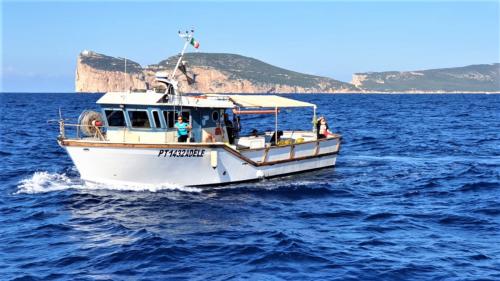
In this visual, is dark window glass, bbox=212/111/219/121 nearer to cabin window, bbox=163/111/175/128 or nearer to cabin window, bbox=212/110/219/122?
cabin window, bbox=212/110/219/122

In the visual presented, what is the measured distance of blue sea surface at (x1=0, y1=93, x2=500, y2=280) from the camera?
13.5 meters

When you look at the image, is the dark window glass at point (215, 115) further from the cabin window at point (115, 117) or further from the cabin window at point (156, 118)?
the cabin window at point (115, 117)

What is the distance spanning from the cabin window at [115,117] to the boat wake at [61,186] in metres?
2.38

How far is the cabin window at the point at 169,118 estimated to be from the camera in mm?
22406

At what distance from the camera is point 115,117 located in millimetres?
22797

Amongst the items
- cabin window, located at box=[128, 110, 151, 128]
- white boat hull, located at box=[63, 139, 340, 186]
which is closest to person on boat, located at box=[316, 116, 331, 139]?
white boat hull, located at box=[63, 139, 340, 186]

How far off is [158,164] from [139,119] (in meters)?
2.07

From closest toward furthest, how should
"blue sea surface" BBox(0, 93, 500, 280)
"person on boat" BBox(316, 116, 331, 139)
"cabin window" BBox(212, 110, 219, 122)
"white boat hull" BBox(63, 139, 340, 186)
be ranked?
1. "blue sea surface" BBox(0, 93, 500, 280)
2. "white boat hull" BBox(63, 139, 340, 186)
3. "cabin window" BBox(212, 110, 219, 122)
4. "person on boat" BBox(316, 116, 331, 139)

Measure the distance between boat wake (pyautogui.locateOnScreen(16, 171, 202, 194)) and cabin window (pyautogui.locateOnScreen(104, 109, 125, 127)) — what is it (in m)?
2.38

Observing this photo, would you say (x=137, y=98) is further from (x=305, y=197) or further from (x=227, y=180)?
(x=305, y=197)

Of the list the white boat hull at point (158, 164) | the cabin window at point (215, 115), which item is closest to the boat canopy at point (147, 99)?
the cabin window at point (215, 115)

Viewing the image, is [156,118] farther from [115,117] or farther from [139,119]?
[115,117]

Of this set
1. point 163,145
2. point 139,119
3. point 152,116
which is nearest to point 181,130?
point 152,116

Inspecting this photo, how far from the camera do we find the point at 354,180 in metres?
25.7
